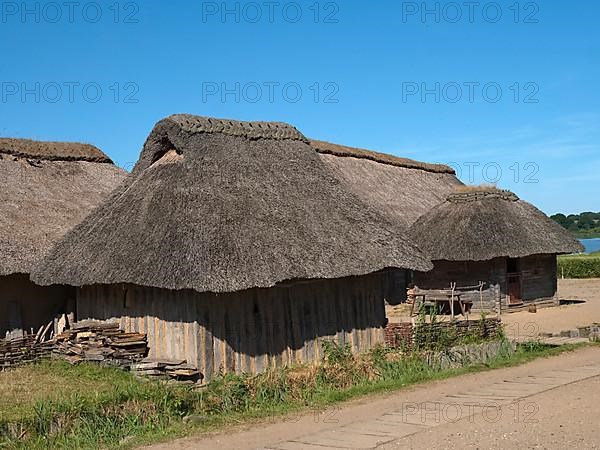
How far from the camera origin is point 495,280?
2686cm

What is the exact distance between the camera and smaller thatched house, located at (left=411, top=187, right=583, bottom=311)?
86.4 feet

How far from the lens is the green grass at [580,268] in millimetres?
45375

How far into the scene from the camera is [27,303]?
17.4 meters

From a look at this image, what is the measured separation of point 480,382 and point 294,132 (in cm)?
842

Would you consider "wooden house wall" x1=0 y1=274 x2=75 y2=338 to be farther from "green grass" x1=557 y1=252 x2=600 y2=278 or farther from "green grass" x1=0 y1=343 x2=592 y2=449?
"green grass" x1=557 y1=252 x2=600 y2=278

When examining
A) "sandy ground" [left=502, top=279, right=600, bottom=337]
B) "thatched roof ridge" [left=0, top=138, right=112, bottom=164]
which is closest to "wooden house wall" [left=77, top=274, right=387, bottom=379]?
"sandy ground" [left=502, top=279, right=600, bottom=337]

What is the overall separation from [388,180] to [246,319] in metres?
21.1

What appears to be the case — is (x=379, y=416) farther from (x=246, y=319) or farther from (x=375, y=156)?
(x=375, y=156)

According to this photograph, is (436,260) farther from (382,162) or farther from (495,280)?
(382,162)

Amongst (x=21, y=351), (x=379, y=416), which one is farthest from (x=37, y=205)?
(x=379, y=416)

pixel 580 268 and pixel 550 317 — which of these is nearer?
pixel 550 317

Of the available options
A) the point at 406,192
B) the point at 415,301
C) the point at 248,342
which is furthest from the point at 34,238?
the point at 406,192

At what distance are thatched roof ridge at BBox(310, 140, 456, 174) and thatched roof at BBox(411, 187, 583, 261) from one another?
607 cm

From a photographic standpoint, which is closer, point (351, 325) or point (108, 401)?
point (108, 401)
